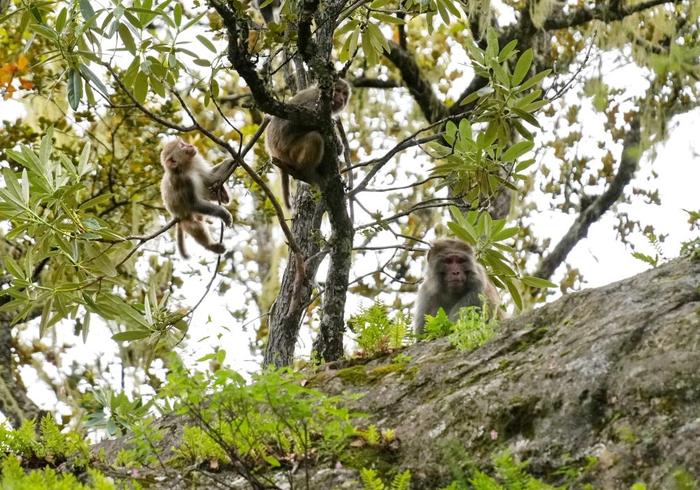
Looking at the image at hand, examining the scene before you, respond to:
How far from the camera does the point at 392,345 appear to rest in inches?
227

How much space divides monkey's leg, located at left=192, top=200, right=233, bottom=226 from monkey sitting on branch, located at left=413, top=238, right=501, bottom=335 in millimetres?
1818

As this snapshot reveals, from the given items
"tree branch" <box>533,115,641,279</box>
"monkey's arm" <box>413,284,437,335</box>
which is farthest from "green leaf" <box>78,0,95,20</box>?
"tree branch" <box>533,115,641,279</box>

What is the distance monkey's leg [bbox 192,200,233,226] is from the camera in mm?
7559

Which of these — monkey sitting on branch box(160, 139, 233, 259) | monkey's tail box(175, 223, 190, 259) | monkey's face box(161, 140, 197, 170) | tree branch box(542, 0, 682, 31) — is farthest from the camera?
tree branch box(542, 0, 682, 31)

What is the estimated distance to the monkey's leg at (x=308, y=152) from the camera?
714 centimetres

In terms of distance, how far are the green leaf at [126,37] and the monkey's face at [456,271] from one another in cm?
379

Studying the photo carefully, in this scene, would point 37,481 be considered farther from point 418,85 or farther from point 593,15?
point 593,15

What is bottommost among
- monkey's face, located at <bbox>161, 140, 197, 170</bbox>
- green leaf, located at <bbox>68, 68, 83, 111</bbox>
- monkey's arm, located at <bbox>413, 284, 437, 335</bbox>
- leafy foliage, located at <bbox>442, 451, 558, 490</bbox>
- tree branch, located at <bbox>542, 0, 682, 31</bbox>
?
leafy foliage, located at <bbox>442, 451, 558, 490</bbox>

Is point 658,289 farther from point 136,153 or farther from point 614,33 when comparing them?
point 614,33

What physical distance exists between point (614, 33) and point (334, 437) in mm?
10003

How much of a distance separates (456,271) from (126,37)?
12.7 ft

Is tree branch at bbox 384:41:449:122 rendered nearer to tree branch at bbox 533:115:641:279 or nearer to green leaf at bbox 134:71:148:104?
tree branch at bbox 533:115:641:279

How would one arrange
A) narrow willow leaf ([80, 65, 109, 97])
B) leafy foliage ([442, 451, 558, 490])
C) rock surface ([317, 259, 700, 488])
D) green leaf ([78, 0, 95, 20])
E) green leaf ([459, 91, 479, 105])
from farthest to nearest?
green leaf ([459, 91, 479, 105]) < narrow willow leaf ([80, 65, 109, 97]) < green leaf ([78, 0, 95, 20]) < rock surface ([317, 259, 700, 488]) < leafy foliage ([442, 451, 558, 490])

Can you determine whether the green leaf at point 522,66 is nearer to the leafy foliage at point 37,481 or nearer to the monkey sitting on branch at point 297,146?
the monkey sitting on branch at point 297,146
